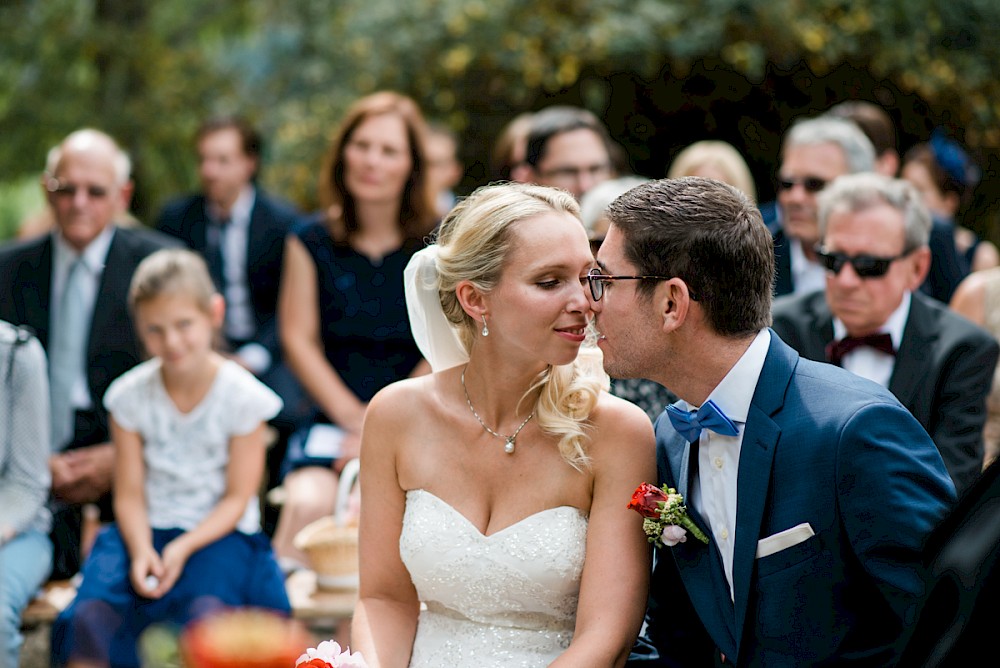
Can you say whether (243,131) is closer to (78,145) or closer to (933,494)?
(78,145)

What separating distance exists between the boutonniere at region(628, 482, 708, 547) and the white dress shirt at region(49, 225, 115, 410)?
3.61 m

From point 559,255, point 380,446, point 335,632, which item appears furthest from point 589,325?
point 335,632

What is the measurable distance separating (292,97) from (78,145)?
5463 mm

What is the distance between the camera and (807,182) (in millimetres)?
5703

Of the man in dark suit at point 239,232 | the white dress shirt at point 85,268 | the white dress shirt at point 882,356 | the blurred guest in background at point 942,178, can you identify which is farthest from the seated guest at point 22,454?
the blurred guest in background at point 942,178

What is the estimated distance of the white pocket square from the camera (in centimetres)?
276

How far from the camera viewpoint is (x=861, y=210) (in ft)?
14.5

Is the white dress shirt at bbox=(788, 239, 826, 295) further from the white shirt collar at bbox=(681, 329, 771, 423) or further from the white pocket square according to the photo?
the white pocket square

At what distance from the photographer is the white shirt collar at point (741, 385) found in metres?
2.95

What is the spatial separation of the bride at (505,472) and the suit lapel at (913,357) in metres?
1.33

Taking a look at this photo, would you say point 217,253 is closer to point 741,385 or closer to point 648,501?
point 648,501

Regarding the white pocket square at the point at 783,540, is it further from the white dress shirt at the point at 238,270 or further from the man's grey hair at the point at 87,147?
the white dress shirt at the point at 238,270

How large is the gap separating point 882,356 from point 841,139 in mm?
1664

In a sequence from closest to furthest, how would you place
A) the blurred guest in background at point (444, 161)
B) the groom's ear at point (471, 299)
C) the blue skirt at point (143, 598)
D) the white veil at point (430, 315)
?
1. the groom's ear at point (471, 299)
2. the white veil at point (430, 315)
3. the blue skirt at point (143, 598)
4. the blurred guest in background at point (444, 161)
